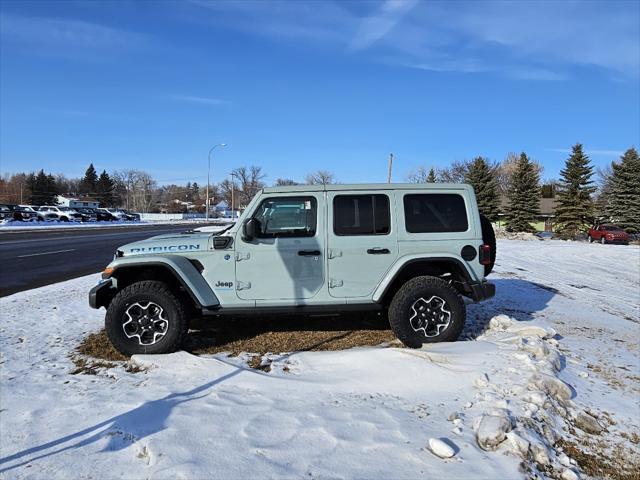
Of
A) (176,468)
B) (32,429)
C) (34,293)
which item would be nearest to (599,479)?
(176,468)

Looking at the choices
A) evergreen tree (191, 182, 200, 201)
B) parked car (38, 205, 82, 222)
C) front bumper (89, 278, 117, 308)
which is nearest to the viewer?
front bumper (89, 278, 117, 308)

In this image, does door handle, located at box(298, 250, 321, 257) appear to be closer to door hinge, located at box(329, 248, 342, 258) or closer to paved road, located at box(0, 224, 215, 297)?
door hinge, located at box(329, 248, 342, 258)

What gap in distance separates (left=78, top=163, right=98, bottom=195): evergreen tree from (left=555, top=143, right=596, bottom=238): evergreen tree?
114m

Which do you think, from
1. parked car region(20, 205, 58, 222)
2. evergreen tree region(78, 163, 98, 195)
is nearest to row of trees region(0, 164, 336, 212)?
evergreen tree region(78, 163, 98, 195)

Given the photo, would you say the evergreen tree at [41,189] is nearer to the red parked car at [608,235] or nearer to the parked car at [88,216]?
the parked car at [88,216]

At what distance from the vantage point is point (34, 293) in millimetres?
9055

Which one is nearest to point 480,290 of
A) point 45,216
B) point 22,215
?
point 22,215

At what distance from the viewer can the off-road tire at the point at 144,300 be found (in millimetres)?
5059

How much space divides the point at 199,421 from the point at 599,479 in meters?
2.75

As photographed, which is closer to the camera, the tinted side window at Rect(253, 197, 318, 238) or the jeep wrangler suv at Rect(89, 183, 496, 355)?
the jeep wrangler suv at Rect(89, 183, 496, 355)

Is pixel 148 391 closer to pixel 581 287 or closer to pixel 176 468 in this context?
pixel 176 468

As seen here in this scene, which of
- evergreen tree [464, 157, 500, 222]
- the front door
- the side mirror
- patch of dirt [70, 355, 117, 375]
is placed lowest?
patch of dirt [70, 355, 117, 375]

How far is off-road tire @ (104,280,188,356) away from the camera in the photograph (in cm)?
506

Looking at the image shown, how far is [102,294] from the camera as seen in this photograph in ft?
17.7
